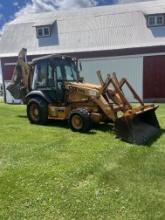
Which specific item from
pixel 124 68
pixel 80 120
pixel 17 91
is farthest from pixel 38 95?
pixel 124 68

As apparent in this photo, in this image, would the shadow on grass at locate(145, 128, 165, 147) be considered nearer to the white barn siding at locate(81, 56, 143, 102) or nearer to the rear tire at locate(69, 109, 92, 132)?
the rear tire at locate(69, 109, 92, 132)

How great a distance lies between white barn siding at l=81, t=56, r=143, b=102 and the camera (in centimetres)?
2880

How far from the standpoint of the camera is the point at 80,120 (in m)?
13.4

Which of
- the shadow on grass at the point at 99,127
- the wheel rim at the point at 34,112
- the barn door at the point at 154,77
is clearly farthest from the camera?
the barn door at the point at 154,77

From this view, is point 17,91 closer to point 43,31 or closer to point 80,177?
point 80,177

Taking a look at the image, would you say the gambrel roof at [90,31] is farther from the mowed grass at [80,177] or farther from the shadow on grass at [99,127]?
the mowed grass at [80,177]

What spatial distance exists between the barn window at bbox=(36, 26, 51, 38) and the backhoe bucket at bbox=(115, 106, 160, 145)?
2084 cm

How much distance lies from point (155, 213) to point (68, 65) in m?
9.25

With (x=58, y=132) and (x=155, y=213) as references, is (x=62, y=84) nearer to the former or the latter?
(x=58, y=132)

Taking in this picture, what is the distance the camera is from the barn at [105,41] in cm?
2870

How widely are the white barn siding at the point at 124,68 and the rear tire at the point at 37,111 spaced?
1373 centimetres

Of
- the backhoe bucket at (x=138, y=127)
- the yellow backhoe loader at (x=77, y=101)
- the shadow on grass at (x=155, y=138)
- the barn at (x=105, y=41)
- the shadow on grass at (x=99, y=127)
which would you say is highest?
the barn at (x=105, y=41)

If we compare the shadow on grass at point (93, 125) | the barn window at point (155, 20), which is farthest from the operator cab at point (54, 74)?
the barn window at point (155, 20)

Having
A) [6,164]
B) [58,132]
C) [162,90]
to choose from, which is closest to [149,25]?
[162,90]
